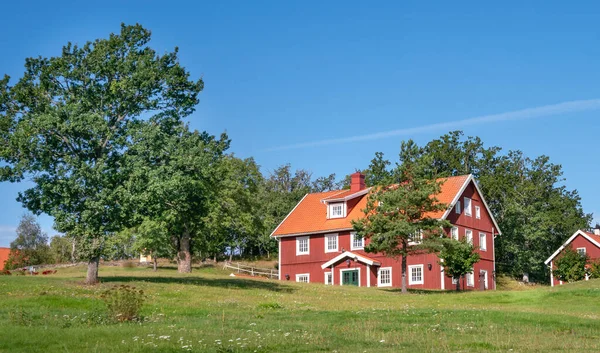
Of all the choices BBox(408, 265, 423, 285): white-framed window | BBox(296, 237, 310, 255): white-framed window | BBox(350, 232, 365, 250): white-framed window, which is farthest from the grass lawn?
BBox(296, 237, 310, 255): white-framed window

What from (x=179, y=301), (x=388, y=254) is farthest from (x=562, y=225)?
(x=179, y=301)

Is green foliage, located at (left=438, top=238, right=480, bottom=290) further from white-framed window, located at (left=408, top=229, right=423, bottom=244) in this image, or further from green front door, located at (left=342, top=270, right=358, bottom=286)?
green front door, located at (left=342, top=270, right=358, bottom=286)

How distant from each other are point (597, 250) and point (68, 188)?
171ft

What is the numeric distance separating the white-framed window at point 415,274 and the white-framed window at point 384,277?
5.72 ft

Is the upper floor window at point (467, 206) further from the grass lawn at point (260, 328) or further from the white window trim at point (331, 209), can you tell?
the grass lawn at point (260, 328)

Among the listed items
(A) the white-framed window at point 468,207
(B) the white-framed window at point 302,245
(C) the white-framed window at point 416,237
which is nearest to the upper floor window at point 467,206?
(A) the white-framed window at point 468,207

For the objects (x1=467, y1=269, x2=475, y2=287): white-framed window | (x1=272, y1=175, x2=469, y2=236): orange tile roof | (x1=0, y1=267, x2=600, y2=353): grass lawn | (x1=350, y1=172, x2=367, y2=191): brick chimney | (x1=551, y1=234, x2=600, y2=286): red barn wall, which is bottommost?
(x1=0, y1=267, x2=600, y2=353): grass lawn

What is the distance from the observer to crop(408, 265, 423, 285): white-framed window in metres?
65.2

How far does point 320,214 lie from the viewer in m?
73.8

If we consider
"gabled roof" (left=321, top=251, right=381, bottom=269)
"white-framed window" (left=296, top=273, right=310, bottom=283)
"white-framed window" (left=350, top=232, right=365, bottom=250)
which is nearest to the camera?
"gabled roof" (left=321, top=251, right=381, bottom=269)

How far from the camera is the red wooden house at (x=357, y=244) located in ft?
216

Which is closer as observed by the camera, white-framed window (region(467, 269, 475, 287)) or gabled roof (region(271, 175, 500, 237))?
white-framed window (region(467, 269, 475, 287))

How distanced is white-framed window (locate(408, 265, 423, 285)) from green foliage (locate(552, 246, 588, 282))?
13.3 metres

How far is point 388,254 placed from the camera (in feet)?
176
